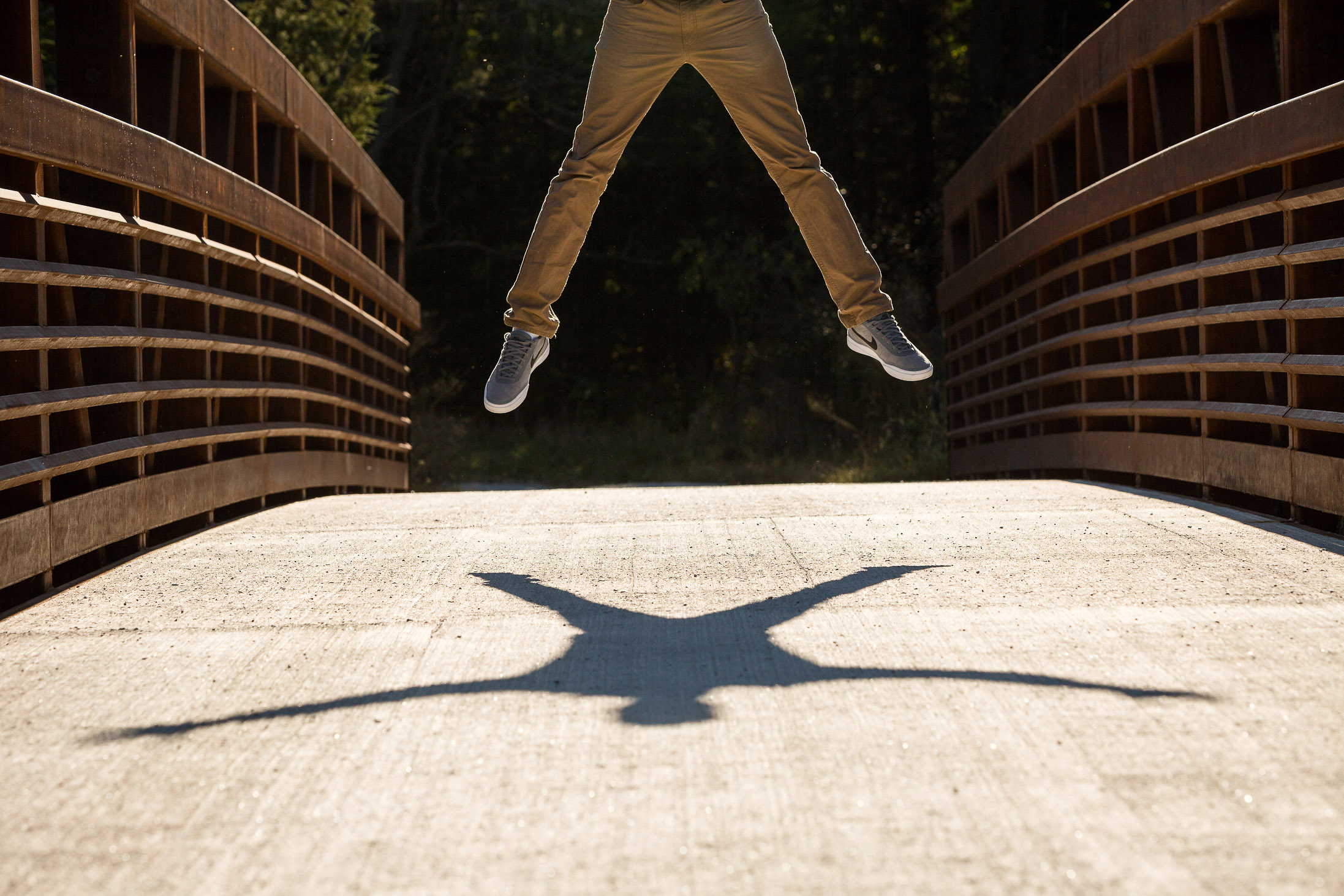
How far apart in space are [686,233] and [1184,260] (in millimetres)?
16854

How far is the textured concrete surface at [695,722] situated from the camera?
1.91 metres

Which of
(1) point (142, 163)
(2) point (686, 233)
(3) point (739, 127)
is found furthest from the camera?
(2) point (686, 233)

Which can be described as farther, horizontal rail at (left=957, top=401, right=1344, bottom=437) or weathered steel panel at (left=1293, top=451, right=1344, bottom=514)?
horizontal rail at (left=957, top=401, right=1344, bottom=437)

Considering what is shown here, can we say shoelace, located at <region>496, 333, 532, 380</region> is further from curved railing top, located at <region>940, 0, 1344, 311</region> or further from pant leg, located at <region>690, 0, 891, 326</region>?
curved railing top, located at <region>940, 0, 1344, 311</region>

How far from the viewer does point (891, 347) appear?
5.09m

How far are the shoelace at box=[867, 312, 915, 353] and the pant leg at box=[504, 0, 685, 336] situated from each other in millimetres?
1229

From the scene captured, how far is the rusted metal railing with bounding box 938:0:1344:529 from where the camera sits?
432 cm

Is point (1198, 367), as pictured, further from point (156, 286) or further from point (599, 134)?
point (156, 286)

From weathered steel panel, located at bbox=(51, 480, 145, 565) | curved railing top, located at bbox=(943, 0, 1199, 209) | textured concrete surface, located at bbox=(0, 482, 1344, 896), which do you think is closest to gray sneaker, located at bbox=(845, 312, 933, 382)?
textured concrete surface, located at bbox=(0, 482, 1344, 896)

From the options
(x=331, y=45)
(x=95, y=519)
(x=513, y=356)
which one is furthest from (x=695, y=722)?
(x=331, y=45)

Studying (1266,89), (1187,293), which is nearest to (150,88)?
(1266,89)

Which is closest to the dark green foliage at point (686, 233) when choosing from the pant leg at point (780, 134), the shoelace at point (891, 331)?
the shoelace at point (891, 331)

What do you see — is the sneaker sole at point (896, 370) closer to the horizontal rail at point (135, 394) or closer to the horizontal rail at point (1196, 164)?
the horizontal rail at point (1196, 164)

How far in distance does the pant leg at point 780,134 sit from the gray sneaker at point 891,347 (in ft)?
0.15
